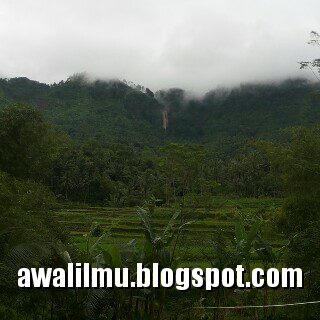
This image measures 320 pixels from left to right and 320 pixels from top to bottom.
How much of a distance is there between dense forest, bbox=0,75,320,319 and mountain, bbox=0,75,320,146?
528 mm

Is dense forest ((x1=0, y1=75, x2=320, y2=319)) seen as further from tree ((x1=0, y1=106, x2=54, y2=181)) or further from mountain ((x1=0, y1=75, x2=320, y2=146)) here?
mountain ((x1=0, y1=75, x2=320, y2=146))

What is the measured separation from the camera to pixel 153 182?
5150 cm

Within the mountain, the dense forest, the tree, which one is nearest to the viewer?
the dense forest

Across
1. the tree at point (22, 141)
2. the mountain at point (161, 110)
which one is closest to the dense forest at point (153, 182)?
Result: the tree at point (22, 141)

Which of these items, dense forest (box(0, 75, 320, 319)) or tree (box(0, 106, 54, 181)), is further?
tree (box(0, 106, 54, 181))

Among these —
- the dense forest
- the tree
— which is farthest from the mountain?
the tree

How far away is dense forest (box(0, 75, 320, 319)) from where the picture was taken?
8.20m

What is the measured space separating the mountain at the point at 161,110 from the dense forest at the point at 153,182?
0.53 m

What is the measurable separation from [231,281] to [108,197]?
42269 mm

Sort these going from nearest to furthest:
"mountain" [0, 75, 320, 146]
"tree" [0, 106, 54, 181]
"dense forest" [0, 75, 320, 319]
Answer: "dense forest" [0, 75, 320, 319]
"tree" [0, 106, 54, 181]
"mountain" [0, 75, 320, 146]

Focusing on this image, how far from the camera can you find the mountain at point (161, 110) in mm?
102375

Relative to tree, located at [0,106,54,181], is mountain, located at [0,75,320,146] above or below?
above

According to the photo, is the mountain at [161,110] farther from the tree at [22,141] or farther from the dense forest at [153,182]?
the tree at [22,141]

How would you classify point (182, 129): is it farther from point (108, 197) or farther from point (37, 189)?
point (37, 189)
